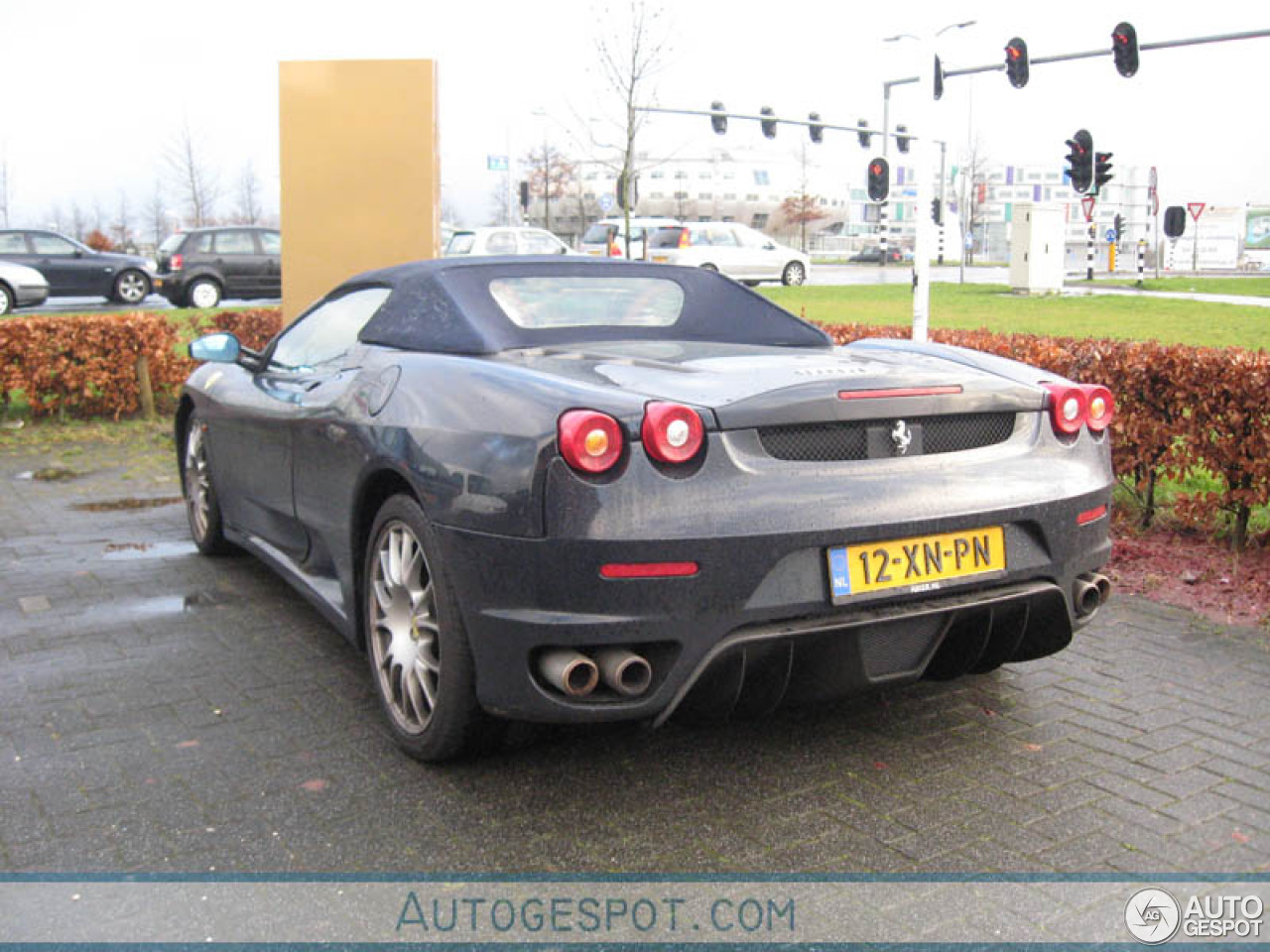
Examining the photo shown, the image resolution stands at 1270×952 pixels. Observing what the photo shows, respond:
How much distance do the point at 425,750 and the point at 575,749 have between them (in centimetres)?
44

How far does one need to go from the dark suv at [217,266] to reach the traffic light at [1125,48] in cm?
1647

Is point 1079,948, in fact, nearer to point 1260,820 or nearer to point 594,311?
point 1260,820

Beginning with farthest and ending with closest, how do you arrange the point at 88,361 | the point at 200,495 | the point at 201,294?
the point at 201,294 → the point at 88,361 → the point at 200,495

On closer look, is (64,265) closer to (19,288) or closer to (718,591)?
(19,288)

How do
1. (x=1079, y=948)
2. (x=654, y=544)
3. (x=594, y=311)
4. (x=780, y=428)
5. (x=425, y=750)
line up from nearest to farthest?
(x=1079, y=948) < (x=654, y=544) < (x=780, y=428) < (x=425, y=750) < (x=594, y=311)

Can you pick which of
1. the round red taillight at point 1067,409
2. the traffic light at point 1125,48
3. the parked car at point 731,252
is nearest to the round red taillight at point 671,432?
the round red taillight at point 1067,409

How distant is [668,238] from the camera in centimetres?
3147

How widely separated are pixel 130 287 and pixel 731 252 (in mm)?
14543

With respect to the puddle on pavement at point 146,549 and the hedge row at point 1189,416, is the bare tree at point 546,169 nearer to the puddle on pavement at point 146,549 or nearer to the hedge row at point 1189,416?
the puddle on pavement at point 146,549

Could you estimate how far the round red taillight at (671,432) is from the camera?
9.41 ft

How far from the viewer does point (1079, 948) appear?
8.21 ft

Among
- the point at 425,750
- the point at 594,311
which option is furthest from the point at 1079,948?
the point at 594,311

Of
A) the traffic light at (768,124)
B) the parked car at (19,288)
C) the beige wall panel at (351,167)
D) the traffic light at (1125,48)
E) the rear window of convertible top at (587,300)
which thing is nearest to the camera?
the rear window of convertible top at (587,300)

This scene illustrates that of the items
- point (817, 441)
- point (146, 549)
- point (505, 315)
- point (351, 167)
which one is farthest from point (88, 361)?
point (817, 441)
